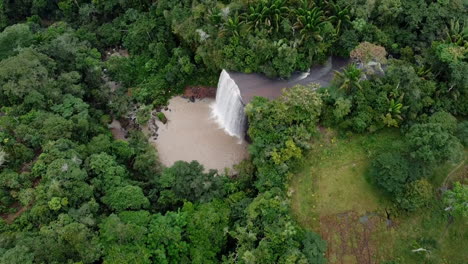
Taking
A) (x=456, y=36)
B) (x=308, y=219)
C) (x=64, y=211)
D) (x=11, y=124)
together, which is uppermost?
(x=456, y=36)

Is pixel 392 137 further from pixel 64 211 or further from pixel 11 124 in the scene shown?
pixel 11 124

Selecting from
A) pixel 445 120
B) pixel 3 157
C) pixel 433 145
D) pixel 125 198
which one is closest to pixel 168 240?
pixel 125 198

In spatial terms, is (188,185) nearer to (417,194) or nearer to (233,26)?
(233,26)

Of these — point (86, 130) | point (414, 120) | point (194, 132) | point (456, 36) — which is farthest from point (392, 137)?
point (86, 130)

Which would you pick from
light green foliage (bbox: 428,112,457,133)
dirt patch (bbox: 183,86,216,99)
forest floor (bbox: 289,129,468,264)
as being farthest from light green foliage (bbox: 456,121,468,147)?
dirt patch (bbox: 183,86,216,99)

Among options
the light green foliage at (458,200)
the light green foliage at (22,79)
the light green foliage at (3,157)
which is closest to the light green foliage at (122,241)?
the light green foliage at (3,157)

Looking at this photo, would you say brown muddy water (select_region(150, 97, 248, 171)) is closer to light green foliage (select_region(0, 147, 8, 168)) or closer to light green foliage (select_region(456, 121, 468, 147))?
light green foliage (select_region(0, 147, 8, 168))
